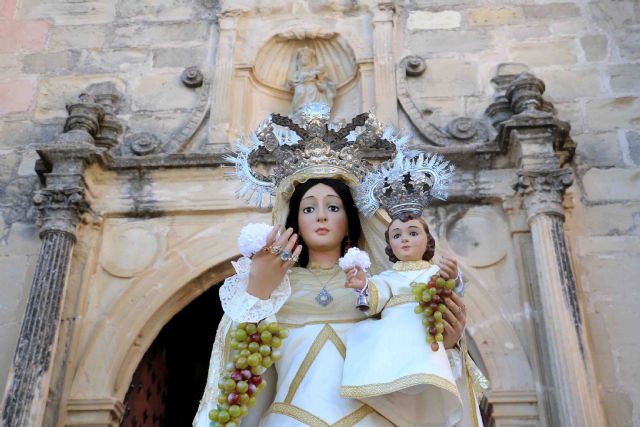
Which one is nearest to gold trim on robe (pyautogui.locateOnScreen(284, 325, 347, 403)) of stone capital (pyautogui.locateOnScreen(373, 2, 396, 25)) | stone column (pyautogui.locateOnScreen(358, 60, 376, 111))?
stone column (pyautogui.locateOnScreen(358, 60, 376, 111))

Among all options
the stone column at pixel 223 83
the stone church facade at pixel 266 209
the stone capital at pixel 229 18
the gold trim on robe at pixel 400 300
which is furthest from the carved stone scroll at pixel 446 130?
the gold trim on robe at pixel 400 300

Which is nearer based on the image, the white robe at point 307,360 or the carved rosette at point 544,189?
the white robe at point 307,360

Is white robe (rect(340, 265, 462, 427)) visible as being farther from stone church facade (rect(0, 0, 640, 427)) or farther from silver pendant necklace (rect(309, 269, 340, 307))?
stone church facade (rect(0, 0, 640, 427))

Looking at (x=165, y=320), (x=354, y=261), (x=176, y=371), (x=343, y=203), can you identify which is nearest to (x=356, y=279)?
(x=354, y=261)

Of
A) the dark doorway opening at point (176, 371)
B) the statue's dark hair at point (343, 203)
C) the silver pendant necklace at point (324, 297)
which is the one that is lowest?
the silver pendant necklace at point (324, 297)

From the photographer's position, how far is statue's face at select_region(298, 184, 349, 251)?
11.3ft

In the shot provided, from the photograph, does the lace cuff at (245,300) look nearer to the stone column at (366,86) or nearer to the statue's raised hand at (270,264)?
the statue's raised hand at (270,264)

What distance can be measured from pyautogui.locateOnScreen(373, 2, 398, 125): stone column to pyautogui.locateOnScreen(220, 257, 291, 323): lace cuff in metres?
3.69

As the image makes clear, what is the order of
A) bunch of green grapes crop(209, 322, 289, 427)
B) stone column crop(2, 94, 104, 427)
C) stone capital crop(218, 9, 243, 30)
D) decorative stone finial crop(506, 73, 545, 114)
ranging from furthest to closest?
stone capital crop(218, 9, 243, 30), decorative stone finial crop(506, 73, 545, 114), stone column crop(2, 94, 104, 427), bunch of green grapes crop(209, 322, 289, 427)

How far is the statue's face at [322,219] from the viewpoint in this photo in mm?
3434

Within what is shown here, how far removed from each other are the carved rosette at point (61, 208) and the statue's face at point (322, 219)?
305 cm

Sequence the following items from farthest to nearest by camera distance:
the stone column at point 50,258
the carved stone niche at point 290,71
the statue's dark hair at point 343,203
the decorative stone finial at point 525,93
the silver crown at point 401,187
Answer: the carved stone niche at point 290,71, the decorative stone finial at point 525,93, the stone column at point 50,258, the statue's dark hair at point 343,203, the silver crown at point 401,187

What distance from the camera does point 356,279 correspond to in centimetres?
298

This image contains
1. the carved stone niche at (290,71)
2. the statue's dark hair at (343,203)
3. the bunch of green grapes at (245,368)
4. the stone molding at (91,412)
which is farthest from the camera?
the carved stone niche at (290,71)
